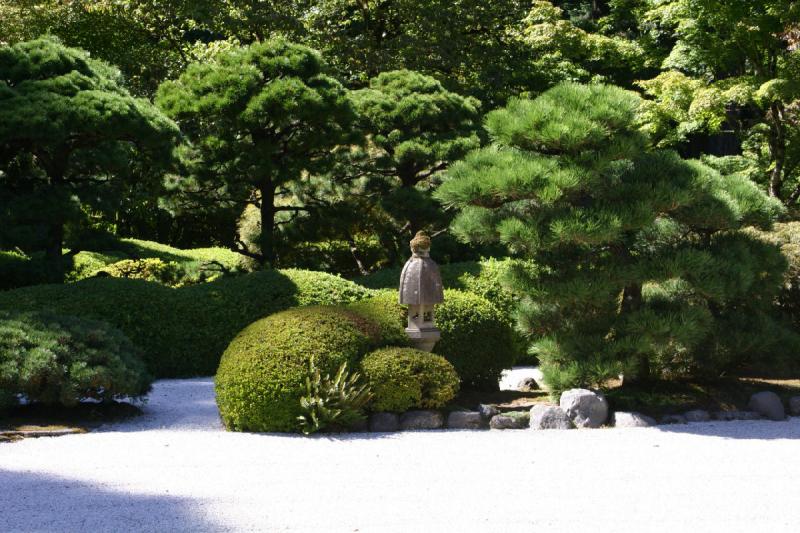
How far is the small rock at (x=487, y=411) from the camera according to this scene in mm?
6982

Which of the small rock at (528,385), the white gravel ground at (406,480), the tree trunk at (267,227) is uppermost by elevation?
the tree trunk at (267,227)

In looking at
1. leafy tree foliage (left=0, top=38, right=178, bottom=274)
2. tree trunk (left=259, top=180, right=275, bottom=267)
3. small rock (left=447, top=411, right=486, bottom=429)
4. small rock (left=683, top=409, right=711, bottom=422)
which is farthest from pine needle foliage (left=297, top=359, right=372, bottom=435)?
tree trunk (left=259, top=180, right=275, bottom=267)

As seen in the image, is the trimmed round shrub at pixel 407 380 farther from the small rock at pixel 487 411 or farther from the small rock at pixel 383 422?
the small rock at pixel 487 411

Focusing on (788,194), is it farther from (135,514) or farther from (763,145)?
(135,514)

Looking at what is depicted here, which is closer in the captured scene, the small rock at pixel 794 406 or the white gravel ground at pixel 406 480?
the white gravel ground at pixel 406 480

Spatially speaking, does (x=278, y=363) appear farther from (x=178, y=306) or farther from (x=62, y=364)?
(x=178, y=306)

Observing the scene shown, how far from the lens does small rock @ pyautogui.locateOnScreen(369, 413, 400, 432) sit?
22.0 feet

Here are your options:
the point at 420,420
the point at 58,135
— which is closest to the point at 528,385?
the point at 420,420

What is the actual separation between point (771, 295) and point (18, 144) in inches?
321

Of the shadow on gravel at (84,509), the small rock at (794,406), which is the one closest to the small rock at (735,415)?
the small rock at (794,406)

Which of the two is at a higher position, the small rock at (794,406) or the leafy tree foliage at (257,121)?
the leafy tree foliage at (257,121)

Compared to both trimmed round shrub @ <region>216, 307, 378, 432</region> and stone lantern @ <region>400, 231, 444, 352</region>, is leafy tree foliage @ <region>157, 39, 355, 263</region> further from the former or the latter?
trimmed round shrub @ <region>216, 307, 378, 432</region>

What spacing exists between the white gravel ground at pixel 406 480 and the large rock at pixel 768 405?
0.31 m

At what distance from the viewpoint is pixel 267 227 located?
1177cm
